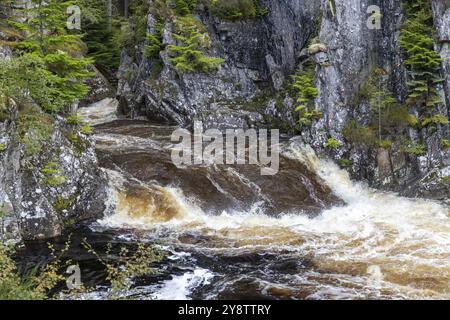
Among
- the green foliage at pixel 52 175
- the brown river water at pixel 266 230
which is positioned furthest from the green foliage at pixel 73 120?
the green foliage at pixel 52 175

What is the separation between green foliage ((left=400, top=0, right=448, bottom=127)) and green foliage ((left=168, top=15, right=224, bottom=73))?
8411 mm

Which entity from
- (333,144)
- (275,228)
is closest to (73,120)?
(275,228)

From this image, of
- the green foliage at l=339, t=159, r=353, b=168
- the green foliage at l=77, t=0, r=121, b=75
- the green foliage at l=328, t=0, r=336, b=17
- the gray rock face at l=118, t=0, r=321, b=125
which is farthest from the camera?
the green foliage at l=77, t=0, r=121, b=75

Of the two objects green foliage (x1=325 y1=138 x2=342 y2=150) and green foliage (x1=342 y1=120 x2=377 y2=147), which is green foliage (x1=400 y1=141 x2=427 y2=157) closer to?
green foliage (x1=342 y1=120 x2=377 y2=147)

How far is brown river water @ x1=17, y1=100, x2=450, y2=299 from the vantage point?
850 centimetres

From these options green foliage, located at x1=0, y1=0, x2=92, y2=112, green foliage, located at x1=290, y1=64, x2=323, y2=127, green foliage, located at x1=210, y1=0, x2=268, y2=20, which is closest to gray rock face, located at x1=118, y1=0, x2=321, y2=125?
green foliage, located at x1=210, y1=0, x2=268, y2=20

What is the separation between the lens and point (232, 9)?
21.6 metres

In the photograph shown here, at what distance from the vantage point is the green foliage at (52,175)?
37.2ft

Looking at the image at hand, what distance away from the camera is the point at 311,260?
9.71m

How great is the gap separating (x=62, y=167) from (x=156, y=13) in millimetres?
12337

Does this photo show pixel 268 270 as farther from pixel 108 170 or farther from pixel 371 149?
pixel 371 149

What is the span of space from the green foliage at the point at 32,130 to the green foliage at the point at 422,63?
12.2 metres

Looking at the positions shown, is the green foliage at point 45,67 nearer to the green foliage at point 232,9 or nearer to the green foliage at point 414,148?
the green foliage at point 232,9
